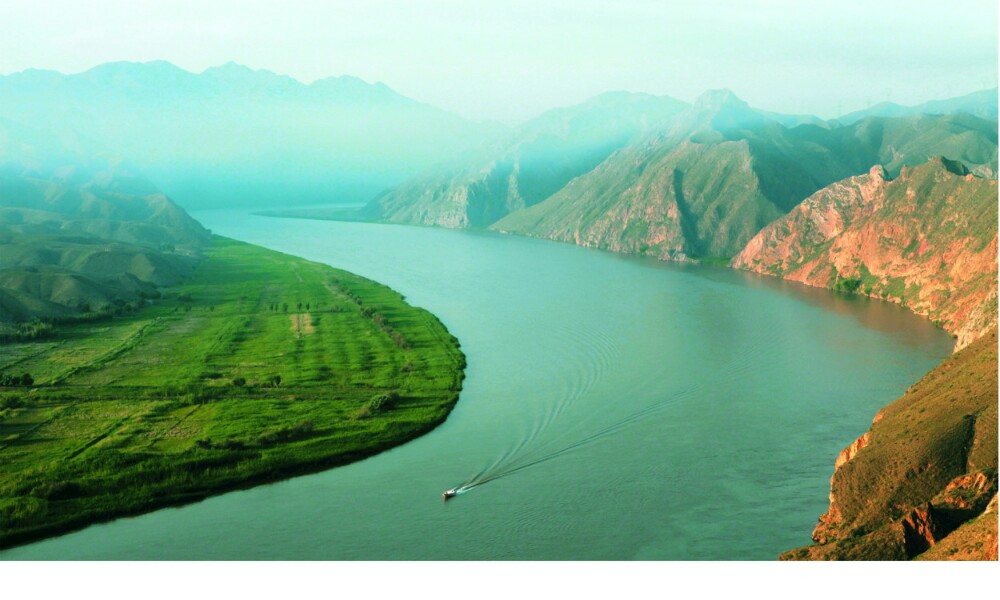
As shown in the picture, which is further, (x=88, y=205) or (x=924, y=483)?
(x=88, y=205)

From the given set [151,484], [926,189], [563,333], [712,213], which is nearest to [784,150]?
[712,213]

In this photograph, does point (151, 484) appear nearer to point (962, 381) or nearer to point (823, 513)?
point (823, 513)

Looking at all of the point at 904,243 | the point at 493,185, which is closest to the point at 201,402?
the point at 904,243

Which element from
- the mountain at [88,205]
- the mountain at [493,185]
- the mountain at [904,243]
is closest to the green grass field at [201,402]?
the mountain at [904,243]

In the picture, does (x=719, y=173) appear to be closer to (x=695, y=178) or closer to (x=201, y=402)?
(x=695, y=178)

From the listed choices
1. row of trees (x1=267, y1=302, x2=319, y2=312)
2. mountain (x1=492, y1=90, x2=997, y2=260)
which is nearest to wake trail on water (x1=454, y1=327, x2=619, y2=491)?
row of trees (x1=267, y1=302, x2=319, y2=312)

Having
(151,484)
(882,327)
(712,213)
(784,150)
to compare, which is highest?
(784,150)

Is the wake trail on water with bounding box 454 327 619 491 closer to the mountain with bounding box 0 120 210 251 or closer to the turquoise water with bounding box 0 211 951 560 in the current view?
the turquoise water with bounding box 0 211 951 560

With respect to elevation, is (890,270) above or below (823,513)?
above
